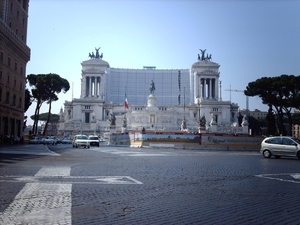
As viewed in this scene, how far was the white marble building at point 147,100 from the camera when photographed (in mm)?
82062

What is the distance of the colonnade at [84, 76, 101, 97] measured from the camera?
10694 centimetres

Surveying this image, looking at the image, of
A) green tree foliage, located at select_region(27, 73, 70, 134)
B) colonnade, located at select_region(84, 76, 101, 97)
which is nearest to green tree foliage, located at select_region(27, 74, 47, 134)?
green tree foliage, located at select_region(27, 73, 70, 134)

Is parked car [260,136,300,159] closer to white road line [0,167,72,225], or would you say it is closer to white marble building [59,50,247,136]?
white road line [0,167,72,225]

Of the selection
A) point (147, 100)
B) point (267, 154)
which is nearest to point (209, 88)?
point (147, 100)

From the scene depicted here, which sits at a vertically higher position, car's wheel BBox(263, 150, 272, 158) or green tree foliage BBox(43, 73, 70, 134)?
green tree foliage BBox(43, 73, 70, 134)

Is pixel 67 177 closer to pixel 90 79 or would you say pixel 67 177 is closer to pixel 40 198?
pixel 40 198

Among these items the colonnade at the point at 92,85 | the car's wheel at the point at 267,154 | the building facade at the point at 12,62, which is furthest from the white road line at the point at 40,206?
the colonnade at the point at 92,85

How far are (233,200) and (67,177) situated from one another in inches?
214

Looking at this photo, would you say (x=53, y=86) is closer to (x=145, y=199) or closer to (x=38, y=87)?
(x=38, y=87)

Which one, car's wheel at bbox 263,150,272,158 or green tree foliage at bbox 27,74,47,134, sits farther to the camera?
green tree foliage at bbox 27,74,47,134

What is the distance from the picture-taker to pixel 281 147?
21.4 m

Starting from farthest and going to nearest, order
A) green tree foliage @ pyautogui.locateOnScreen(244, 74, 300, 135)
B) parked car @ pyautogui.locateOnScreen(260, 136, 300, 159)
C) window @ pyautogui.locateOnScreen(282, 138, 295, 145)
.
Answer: green tree foliage @ pyautogui.locateOnScreen(244, 74, 300, 135) → window @ pyautogui.locateOnScreen(282, 138, 295, 145) → parked car @ pyautogui.locateOnScreen(260, 136, 300, 159)

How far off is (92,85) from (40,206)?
342 ft

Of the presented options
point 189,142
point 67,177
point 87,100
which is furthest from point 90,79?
point 67,177
